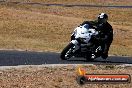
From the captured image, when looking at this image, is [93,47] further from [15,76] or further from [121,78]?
[121,78]

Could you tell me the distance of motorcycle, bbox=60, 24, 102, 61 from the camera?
17.6m

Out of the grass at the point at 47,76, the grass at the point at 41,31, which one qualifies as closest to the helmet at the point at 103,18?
the grass at the point at 47,76

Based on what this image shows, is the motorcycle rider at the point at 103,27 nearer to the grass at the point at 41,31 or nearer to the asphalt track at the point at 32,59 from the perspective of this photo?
the asphalt track at the point at 32,59

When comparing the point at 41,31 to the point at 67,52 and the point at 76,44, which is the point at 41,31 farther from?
the point at 76,44

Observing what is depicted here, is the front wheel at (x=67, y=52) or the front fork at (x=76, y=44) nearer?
the front fork at (x=76, y=44)

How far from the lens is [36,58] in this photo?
19.0m

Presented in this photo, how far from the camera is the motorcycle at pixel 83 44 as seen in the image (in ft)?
57.6

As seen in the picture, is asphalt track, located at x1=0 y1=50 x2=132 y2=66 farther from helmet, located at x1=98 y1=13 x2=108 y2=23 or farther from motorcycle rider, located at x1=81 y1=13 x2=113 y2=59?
helmet, located at x1=98 y1=13 x2=108 y2=23

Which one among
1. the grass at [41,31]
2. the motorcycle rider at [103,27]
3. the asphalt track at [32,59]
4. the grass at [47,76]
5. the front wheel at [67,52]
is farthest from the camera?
the grass at [41,31]

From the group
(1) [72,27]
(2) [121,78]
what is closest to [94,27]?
(2) [121,78]

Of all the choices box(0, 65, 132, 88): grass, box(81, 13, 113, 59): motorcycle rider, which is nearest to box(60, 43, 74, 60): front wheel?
box(81, 13, 113, 59): motorcycle rider

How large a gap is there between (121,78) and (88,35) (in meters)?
8.44

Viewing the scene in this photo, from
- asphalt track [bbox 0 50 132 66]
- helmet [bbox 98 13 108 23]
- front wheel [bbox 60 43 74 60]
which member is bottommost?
asphalt track [bbox 0 50 132 66]

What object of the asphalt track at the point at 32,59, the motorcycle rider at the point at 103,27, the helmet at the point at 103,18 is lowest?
the asphalt track at the point at 32,59
